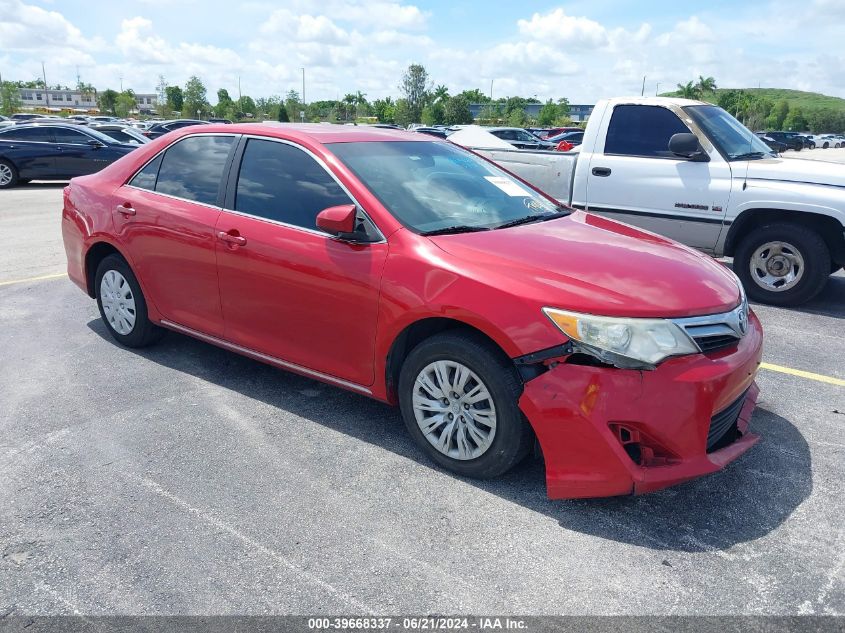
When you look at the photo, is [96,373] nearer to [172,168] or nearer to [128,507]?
[172,168]

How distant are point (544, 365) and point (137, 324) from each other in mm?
3217

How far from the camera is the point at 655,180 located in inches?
268

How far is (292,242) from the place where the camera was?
372 cm

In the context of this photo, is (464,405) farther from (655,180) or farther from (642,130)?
(642,130)

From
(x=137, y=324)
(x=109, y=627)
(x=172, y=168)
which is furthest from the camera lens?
(x=137, y=324)

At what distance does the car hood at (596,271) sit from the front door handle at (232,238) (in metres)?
1.23

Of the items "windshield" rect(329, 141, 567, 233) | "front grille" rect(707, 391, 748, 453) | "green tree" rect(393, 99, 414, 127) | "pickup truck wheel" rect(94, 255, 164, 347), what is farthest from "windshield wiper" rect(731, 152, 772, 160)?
"green tree" rect(393, 99, 414, 127)

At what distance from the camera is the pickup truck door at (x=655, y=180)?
6559 millimetres

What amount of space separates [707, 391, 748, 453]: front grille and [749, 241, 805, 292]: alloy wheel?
371cm

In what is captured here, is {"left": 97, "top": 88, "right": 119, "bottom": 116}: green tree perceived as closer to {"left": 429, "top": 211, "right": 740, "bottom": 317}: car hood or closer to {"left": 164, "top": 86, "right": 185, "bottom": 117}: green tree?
{"left": 164, "top": 86, "right": 185, "bottom": 117}: green tree

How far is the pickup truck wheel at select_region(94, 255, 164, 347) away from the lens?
4773 millimetres

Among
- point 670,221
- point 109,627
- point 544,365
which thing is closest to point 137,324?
point 109,627

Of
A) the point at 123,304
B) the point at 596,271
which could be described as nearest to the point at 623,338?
the point at 596,271

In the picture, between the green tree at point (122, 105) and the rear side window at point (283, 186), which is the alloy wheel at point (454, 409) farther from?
the green tree at point (122, 105)
